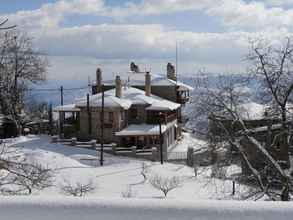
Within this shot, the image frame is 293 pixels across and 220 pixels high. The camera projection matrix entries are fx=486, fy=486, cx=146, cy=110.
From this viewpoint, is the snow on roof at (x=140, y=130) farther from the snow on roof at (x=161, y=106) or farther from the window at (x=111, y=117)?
the snow on roof at (x=161, y=106)

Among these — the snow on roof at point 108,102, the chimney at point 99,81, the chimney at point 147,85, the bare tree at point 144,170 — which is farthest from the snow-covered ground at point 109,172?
the chimney at point 147,85

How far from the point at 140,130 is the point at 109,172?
28.4ft

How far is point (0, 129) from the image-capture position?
137ft

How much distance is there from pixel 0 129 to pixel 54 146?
8.30 metres

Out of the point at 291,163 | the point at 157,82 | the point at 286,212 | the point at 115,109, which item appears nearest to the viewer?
the point at 286,212

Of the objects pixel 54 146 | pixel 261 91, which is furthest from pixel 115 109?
pixel 261 91

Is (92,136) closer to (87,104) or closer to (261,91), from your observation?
(87,104)

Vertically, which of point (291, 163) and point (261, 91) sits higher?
point (261, 91)

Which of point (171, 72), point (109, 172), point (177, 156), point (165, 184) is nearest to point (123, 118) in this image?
point (177, 156)

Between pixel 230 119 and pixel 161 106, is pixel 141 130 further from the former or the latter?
pixel 230 119

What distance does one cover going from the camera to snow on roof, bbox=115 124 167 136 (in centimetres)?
3681

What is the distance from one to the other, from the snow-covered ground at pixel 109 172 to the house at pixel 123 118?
2.76m

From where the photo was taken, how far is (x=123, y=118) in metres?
38.4

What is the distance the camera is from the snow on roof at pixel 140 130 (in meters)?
36.8
